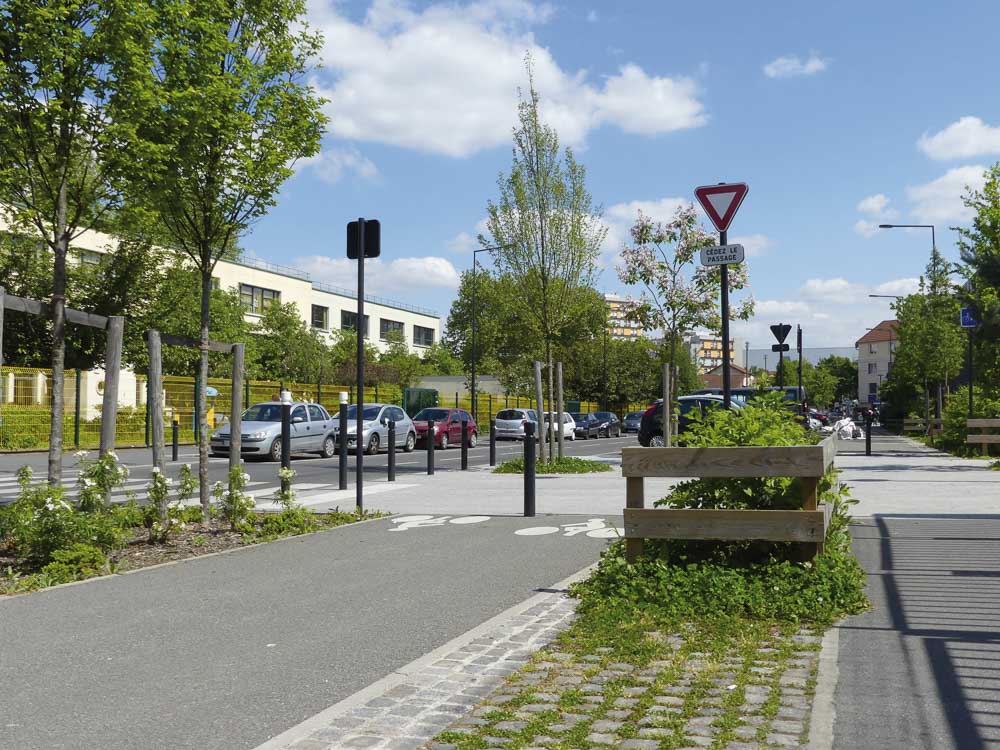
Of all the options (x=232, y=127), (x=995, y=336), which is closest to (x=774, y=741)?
(x=232, y=127)

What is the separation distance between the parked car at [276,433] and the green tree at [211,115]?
14.1 meters

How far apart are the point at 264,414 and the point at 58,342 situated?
693 inches

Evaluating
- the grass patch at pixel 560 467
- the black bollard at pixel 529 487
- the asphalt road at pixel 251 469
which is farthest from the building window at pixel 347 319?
the black bollard at pixel 529 487

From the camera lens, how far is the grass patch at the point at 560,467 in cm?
1977

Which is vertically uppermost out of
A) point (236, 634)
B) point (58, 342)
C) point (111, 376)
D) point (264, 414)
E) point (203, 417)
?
point (58, 342)

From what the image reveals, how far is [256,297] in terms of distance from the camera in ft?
217

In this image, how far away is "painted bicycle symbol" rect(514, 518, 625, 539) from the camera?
9.88 metres

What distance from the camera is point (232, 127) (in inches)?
372

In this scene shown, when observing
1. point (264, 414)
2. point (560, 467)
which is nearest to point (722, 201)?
point (560, 467)

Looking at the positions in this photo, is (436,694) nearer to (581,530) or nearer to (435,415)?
(581,530)

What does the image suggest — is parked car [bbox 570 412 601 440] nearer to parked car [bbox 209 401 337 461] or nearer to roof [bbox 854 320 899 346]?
Result: parked car [bbox 209 401 337 461]

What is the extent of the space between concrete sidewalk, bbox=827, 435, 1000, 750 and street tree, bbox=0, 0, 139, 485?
6.75 metres

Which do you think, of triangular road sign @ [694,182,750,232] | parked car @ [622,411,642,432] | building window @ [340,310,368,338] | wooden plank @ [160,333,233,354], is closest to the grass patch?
wooden plank @ [160,333,233,354]

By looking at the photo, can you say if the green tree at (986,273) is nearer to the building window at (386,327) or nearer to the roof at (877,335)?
the building window at (386,327)
